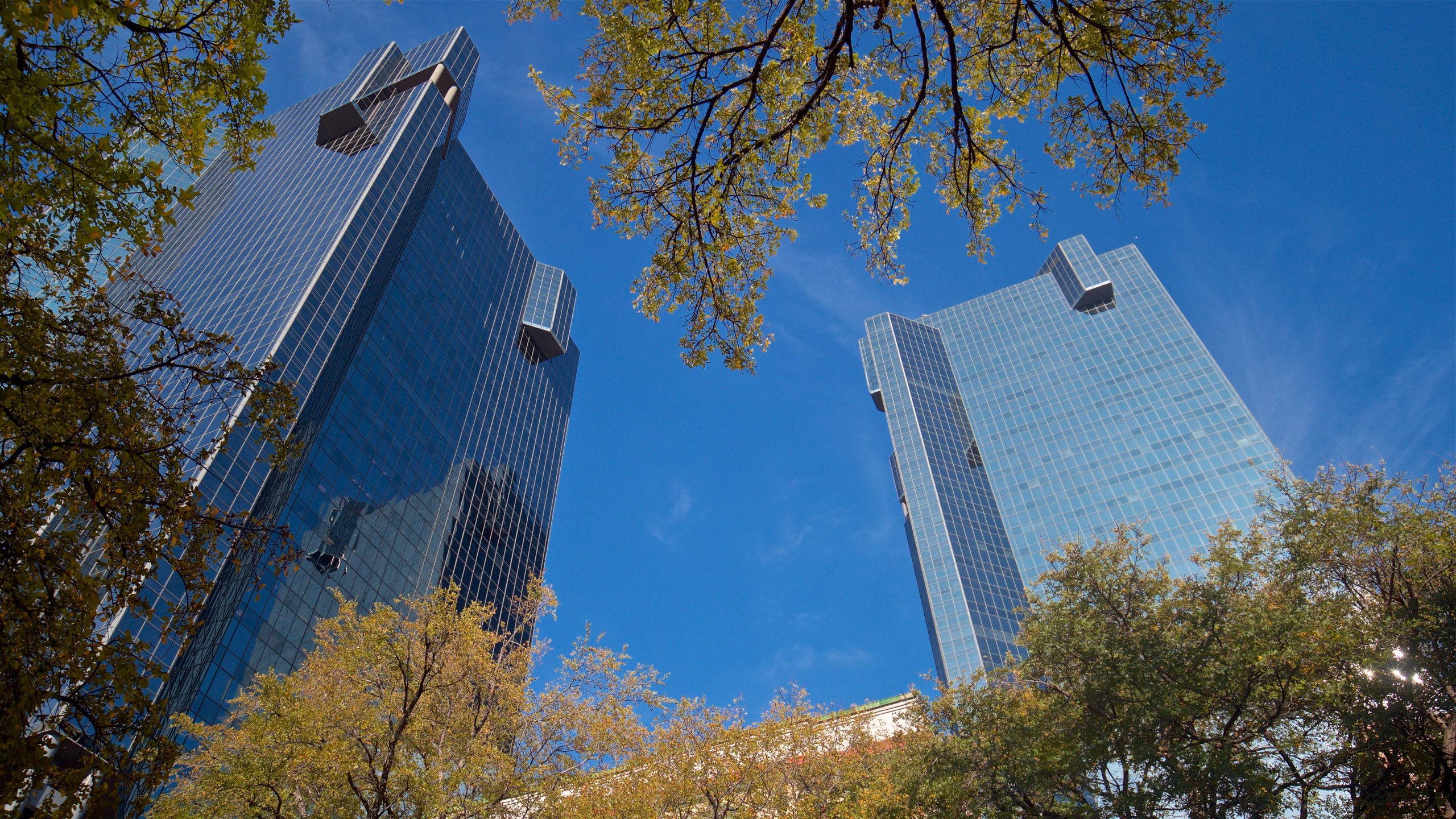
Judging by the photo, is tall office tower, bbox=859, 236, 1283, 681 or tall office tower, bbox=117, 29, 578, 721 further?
tall office tower, bbox=859, 236, 1283, 681

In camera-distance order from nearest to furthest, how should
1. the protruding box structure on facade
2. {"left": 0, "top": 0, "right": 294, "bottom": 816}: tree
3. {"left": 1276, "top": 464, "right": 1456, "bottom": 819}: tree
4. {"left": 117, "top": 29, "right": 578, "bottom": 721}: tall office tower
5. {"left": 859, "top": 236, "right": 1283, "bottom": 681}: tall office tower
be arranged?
{"left": 0, "top": 0, "right": 294, "bottom": 816}: tree, {"left": 1276, "top": 464, "right": 1456, "bottom": 819}: tree, {"left": 117, "top": 29, "right": 578, "bottom": 721}: tall office tower, {"left": 859, "top": 236, "right": 1283, "bottom": 681}: tall office tower, the protruding box structure on facade

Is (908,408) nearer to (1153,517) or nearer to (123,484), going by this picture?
(1153,517)

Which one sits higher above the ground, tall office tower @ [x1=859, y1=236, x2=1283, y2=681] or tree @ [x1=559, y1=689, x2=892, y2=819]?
tall office tower @ [x1=859, y1=236, x2=1283, y2=681]

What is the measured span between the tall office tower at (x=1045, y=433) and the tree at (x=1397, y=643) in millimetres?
67042

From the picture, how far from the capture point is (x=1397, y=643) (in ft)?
51.1

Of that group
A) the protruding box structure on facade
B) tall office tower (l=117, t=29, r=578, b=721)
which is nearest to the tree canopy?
tall office tower (l=117, t=29, r=578, b=721)

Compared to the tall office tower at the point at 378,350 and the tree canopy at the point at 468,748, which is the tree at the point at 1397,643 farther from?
the tall office tower at the point at 378,350

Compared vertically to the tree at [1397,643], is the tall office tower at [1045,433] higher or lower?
higher

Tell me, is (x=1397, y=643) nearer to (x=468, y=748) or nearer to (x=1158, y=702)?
(x=1158, y=702)

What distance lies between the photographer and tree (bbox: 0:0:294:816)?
21.7 ft

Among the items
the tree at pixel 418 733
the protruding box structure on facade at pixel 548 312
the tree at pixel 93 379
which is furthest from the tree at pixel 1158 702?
the protruding box structure on facade at pixel 548 312

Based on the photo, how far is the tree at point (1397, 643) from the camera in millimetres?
14797

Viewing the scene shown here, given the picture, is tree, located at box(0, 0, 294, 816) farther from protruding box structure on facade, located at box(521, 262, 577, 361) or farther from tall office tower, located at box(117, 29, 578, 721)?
protruding box structure on facade, located at box(521, 262, 577, 361)

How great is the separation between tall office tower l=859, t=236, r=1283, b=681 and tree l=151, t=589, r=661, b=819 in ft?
243
